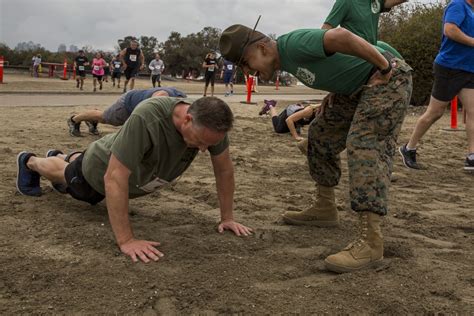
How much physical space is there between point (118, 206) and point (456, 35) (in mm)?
4323

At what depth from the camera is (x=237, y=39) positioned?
276cm

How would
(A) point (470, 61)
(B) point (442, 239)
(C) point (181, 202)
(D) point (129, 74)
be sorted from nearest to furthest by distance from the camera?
(B) point (442, 239)
(C) point (181, 202)
(A) point (470, 61)
(D) point (129, 74)

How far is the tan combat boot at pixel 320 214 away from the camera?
358 cm

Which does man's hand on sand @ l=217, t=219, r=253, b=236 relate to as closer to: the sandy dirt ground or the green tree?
the sandy dirt ground

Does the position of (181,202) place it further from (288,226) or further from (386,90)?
(386,90)

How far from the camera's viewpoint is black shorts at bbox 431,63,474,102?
5.65m

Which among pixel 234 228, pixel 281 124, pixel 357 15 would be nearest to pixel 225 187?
pixel 234 228

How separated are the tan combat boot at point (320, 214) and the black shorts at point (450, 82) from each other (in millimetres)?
2846

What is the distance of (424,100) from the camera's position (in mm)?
17219

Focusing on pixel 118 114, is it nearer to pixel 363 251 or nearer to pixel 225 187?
pixel 225 187

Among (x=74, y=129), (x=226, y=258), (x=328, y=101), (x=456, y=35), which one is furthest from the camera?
(x=74, y=129)

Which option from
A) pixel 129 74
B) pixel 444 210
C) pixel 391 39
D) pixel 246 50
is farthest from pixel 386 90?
pixel 391 39

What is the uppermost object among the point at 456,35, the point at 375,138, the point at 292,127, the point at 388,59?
the point at 456,35

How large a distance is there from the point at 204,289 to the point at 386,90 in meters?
1.45
